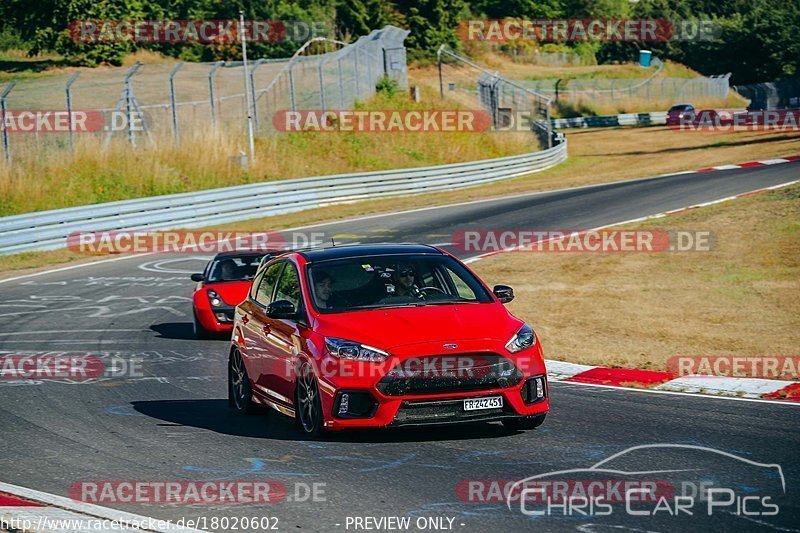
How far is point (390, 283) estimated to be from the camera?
31.7 feet

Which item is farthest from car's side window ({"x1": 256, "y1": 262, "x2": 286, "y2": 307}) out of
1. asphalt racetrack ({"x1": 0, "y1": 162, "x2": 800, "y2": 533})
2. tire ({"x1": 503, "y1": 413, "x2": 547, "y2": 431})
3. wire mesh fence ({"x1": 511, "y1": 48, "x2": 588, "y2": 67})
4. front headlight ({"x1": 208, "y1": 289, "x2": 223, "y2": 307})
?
wire mesh fence ({"x1": 511, "y1": 48, "x2": 588, "y2": 67})

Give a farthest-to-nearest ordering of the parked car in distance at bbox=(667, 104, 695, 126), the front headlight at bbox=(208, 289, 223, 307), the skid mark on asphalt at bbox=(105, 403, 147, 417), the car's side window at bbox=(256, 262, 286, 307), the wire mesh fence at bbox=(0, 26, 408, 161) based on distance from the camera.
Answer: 1. the parked car in distance at bbox=(667, 104, 695, 126)
2. the wire mesh fence at bbox=(0, 26, 408, 161)
3. the front headlight at bbox=(208, 289, 223, 307)
4. the skid mark on asphalt at bbox=(105, 403, 147, 417)
5. the car's side window at bbox=(256, 262, 286, 307)

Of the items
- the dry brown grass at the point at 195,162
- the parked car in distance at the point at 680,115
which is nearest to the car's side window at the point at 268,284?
the dry brown grass at the point at 195,162

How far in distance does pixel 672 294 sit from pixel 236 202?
59.1ft

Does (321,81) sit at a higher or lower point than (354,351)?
higher

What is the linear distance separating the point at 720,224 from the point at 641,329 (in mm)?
10619

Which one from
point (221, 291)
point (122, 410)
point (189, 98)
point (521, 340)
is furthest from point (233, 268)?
point (189, 98)

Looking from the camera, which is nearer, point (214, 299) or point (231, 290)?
point (214, 299)

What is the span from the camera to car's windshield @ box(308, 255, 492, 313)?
9477 millimetres

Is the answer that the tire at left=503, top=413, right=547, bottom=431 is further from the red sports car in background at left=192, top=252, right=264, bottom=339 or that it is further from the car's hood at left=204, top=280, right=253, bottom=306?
the car's hood at left=204, top=280, right=253, bottom=306

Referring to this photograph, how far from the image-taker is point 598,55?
5197 inches

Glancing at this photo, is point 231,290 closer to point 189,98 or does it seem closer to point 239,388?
point 239,388

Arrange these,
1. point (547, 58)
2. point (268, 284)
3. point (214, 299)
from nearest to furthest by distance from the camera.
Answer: point (268, 284) < point (214, 299) < point (547, 58)

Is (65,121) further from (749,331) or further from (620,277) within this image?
(749,331)
